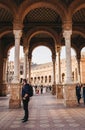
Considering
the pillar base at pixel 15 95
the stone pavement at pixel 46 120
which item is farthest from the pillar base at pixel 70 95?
the pillar base at pixel 15 95

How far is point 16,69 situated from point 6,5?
410 cm

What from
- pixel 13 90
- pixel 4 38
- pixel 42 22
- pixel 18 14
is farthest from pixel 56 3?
pixel 4 38

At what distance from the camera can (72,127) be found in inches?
268

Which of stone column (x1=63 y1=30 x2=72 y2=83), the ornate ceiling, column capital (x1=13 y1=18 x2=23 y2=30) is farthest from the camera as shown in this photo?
the ornate ceiling

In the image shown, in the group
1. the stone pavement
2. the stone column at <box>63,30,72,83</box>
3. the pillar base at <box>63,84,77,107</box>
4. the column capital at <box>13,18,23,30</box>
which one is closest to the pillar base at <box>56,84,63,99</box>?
the stone column at <box>63,30,72,83</box>

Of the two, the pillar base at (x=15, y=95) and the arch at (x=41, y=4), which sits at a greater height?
the arch at (x=41, y=4)

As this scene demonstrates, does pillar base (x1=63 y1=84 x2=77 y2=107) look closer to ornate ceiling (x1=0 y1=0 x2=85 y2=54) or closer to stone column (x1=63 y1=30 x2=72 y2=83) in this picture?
stone column (x1=63 y1=30 x2=72 y2=83)

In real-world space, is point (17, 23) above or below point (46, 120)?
above

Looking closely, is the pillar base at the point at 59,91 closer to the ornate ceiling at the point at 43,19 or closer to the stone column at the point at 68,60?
the ornate ceiling at the point at 43,19

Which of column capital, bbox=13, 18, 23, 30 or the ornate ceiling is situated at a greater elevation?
the ornate ceiling

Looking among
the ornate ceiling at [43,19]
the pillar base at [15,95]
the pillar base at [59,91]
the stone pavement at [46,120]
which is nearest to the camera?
the stone pavement at [46,120]

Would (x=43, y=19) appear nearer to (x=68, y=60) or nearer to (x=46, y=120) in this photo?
(x=68, y=60)

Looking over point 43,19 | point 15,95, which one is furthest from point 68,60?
point 43,19

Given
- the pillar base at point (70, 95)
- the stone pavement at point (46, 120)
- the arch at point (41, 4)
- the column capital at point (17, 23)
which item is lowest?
the stone pavement at point (46, 120)
